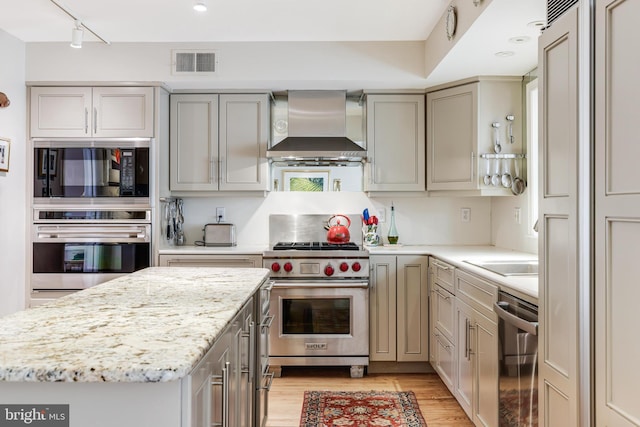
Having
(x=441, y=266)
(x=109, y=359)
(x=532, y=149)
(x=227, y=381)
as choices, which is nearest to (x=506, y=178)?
(x=532, y=149)

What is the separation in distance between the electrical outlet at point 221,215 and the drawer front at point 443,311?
6.19 ft

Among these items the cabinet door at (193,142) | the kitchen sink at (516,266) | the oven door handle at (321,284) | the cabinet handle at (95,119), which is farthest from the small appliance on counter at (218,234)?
the kitchen sink at (516,266)

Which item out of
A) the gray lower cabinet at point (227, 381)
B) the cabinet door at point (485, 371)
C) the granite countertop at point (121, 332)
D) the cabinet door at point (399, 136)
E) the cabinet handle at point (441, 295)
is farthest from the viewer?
the cabinet door at point (399, 136)

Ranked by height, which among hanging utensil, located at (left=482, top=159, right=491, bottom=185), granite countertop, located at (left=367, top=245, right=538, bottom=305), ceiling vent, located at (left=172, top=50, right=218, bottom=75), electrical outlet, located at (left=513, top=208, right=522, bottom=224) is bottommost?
granite countertop, located at (left=367, top=245, right=538, bottom=305)

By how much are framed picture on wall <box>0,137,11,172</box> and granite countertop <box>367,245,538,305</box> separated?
268 cm

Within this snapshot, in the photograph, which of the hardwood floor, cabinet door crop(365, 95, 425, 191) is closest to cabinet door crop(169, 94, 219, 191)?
cabinet door crop(365, 95, 425, 191)

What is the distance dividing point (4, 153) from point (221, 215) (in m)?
1.64

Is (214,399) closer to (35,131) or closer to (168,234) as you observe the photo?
(168,234)

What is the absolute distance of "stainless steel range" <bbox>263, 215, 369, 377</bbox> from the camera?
3457 millimetres

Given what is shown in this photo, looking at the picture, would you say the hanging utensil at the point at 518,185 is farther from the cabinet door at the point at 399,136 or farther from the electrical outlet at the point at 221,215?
the electrical outlet at the point at 221,215

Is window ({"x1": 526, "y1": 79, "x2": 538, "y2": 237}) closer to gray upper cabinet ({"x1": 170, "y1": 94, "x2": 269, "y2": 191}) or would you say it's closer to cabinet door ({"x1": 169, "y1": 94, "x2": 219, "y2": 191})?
gray upper cabinet ({"x1": 170, "y1": 94, "x2": 269, "y2": 191})

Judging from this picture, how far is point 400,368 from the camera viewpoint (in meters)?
3.58

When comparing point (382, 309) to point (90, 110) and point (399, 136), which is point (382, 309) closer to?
point (399, 136)

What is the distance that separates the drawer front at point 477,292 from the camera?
2.20m
